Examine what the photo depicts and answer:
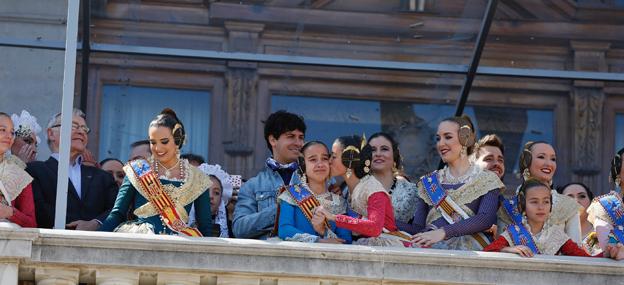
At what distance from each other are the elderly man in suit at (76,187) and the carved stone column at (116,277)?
3.45 ft

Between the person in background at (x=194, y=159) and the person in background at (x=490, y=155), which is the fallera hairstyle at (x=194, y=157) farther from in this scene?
the person in background at (x=490, y=155)

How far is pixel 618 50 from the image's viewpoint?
16359mm

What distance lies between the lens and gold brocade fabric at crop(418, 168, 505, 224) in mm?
13289

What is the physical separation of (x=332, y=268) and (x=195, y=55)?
399cm

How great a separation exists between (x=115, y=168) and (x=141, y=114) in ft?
4.12

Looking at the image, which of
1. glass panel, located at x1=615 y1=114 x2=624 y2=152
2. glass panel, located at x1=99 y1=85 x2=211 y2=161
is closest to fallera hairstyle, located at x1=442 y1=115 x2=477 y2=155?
glass panel, located at x1=99 y1=85 x2=211 y2=161

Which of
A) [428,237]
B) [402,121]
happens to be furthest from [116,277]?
[402,121]

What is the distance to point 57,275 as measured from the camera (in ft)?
39.9

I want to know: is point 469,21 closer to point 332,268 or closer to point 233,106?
point 233,106

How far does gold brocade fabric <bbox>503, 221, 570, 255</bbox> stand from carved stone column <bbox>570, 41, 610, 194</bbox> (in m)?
3.05

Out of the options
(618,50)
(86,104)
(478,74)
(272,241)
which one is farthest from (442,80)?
(272,241)

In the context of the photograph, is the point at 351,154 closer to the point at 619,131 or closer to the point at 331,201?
the point at 331,201

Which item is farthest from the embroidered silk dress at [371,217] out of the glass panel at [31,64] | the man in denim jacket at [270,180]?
the glass panel at [31,64]

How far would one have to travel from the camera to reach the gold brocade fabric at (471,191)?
13.3 metres
